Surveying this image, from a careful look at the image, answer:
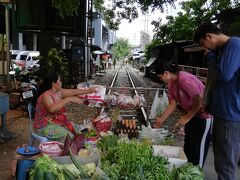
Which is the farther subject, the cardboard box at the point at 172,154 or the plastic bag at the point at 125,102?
the plastic bag at the point at 125,102

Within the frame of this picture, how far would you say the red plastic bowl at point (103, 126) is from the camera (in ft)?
14.3

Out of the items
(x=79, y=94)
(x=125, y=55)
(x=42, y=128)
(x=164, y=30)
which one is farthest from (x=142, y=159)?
(x=125, y=55)

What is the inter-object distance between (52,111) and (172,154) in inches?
69.4

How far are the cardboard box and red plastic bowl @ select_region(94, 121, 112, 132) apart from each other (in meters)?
1.06

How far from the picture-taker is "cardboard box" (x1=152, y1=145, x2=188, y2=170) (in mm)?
3084

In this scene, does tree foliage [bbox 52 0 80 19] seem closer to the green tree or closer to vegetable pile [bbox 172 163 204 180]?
vegetable pile [bbox 172 163 204 180]

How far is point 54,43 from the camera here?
15.2 metres

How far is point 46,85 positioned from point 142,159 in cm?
232

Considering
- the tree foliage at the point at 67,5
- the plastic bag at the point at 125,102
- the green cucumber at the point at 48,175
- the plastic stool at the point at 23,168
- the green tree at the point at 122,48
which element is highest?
the green tree at the point at 122,48

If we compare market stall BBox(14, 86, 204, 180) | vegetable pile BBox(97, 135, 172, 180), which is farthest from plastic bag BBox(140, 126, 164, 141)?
vegetable pile BBox(97, 135, 172, 180)

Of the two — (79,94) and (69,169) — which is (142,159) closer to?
(69,169)

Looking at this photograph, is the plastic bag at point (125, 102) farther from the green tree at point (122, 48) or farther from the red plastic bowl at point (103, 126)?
the green tree at point (122, 48)

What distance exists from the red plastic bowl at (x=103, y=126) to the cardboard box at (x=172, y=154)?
1.06m

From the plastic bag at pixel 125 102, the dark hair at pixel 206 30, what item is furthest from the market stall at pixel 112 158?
the dark hair at pixel 206 30
